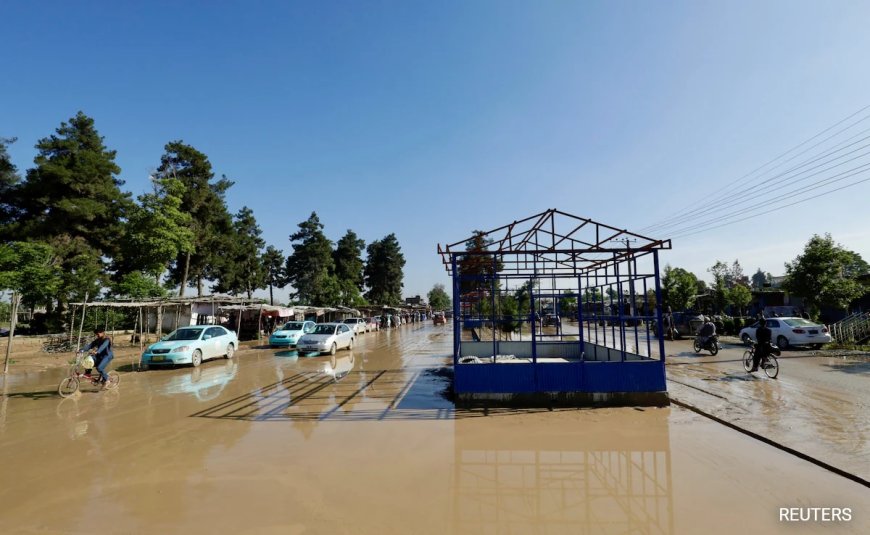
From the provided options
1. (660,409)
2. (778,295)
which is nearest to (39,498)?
(660,409)

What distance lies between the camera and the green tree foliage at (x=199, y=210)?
39.6 meters

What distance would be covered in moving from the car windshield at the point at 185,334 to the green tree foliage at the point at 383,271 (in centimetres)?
6303

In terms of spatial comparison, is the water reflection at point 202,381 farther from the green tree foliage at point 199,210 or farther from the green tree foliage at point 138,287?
the green tree foliage at point 199,210

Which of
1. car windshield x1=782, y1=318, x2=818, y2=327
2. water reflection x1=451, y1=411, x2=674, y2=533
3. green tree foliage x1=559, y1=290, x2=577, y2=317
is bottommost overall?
water reflection x1=451, y1=411, x2=674, y2=533

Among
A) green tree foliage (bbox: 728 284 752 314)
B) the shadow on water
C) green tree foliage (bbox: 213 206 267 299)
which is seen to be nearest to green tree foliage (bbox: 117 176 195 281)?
green tree foliage (bbox: 213 206 267 299)

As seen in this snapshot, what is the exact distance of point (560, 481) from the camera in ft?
16.1

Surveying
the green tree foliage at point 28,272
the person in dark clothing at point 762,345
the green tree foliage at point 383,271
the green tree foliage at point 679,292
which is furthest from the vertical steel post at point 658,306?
the green tree foliage at point 383,271

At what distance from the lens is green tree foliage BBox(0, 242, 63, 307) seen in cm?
2259

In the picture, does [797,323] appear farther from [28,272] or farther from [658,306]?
[28,272]

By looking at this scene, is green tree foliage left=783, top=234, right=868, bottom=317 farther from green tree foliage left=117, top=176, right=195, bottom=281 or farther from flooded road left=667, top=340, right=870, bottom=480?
green tree foliage left=117, top=176, right=195, bottom=281

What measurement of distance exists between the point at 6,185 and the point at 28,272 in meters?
14.2

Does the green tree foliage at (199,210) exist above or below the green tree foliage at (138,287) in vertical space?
above

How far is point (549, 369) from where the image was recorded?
8.70 m

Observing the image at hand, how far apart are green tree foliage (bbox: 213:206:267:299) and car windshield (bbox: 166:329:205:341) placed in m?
31.1
